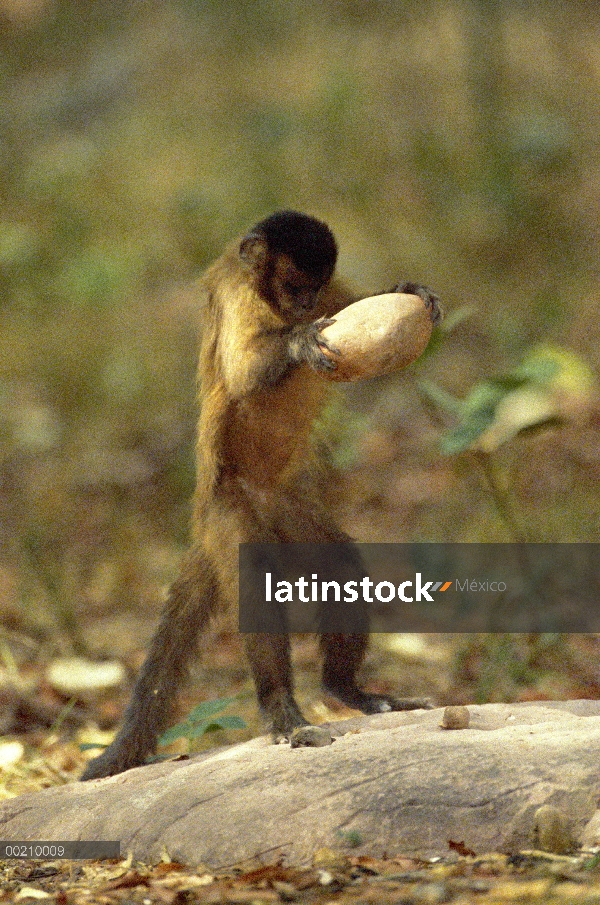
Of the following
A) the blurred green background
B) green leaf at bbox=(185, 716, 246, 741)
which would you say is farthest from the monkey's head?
the blurred green background

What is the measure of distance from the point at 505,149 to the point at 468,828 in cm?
929

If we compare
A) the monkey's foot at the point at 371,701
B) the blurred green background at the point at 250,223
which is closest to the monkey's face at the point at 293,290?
the monkey's foot at the point at 371,701

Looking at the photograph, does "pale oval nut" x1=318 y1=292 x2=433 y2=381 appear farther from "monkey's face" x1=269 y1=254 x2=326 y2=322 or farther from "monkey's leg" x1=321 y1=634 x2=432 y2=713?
"monkey's leg" x1=321 y1=634 x2=432 y2=713

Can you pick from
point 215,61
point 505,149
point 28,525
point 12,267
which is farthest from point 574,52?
point 28,525

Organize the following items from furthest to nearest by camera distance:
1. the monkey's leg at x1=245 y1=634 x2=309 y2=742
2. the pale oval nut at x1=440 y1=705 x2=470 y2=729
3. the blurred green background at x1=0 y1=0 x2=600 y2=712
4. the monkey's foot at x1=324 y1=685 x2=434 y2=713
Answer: the blurred green background at x1=0 y1=0 x2=600 y2=712
the monkey's foot at x1=324 y1=685 x2=434 y2=713
the monkey's leg at x1=245 y1=634 x2=309 y2=742
the pale oval nut at x1=440 y1=705 x2=470 y2=729

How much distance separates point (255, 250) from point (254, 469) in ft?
3.20

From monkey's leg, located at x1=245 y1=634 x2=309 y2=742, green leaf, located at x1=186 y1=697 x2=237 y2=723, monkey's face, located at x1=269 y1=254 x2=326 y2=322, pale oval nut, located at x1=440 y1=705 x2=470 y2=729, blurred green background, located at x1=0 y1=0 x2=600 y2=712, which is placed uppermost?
blurred green background, located at x1=0 y1=0 x2=600 y2=712

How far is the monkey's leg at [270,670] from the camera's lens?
4.59m

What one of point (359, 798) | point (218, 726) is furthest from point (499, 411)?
point (359, 798)

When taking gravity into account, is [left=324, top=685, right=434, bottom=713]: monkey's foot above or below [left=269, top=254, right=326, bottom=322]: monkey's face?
below

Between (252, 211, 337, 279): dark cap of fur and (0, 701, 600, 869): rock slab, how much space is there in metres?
1.97

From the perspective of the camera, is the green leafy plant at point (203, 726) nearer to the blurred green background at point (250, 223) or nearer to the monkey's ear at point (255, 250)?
the monkey's ear at point (255, 250)

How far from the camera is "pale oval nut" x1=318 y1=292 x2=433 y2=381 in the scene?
4.21 m

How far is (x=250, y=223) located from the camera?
850 cm
